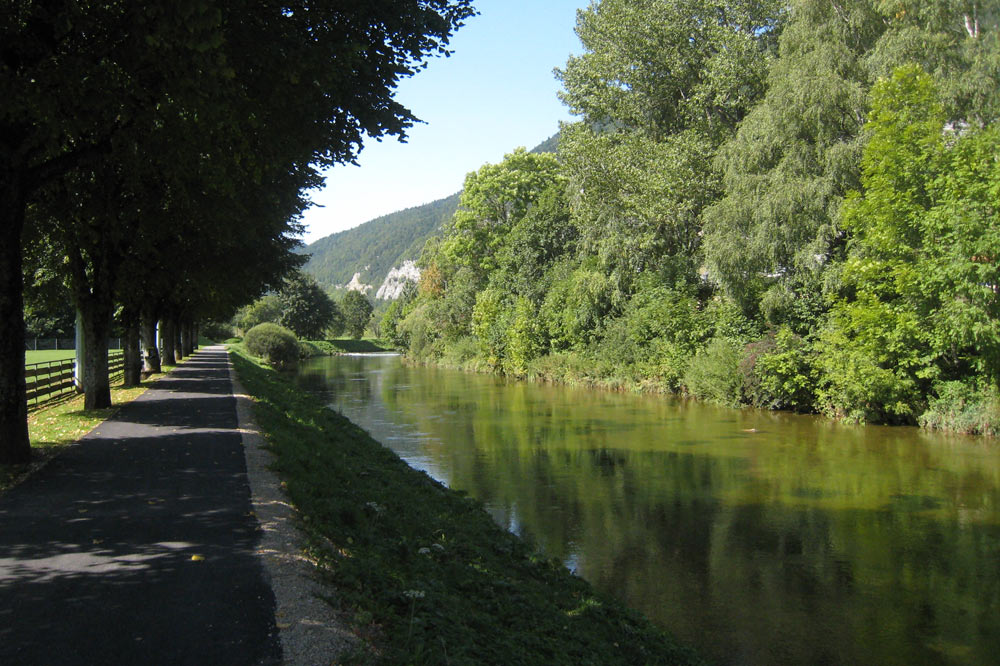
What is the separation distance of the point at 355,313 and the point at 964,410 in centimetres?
12925

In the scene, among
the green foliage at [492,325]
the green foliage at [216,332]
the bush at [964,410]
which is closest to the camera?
the bush at [964,410]

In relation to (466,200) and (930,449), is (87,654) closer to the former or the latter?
(930,449)

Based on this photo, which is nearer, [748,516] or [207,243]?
[748,516]

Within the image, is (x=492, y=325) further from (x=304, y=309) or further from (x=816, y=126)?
(x=304, y=309)

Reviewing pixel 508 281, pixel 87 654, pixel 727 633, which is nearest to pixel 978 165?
pixel 727 633

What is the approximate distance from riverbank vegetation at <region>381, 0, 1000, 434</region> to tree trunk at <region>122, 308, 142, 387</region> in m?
21.3

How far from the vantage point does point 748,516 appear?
1411 centimetres

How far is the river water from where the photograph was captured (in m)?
9.12

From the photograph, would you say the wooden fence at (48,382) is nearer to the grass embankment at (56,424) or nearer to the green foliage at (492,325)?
the grass embankment at (56,424)

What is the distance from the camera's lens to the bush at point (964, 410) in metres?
21.3

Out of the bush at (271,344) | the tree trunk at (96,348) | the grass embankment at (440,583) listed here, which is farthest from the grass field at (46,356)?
the grass embankment at (440,583)

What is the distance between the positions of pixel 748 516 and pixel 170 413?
42.2 ft

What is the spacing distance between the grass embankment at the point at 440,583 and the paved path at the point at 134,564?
28.9 inches

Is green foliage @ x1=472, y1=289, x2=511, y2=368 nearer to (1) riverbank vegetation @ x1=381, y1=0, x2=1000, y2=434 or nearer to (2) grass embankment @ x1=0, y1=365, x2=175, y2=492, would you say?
(1) riverbank vegetation @ x1=381, y1=0, x2=1000, y2=434
